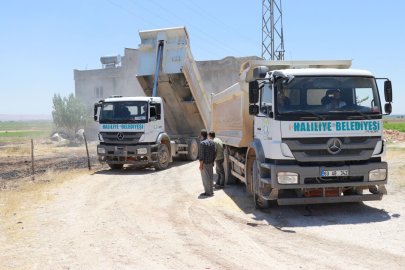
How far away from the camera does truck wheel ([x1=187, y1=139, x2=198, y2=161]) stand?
16.2 m

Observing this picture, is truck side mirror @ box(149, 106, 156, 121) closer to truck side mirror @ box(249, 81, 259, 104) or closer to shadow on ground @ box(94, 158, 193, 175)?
shadow on ground @ box(94, 158, 193, 175)

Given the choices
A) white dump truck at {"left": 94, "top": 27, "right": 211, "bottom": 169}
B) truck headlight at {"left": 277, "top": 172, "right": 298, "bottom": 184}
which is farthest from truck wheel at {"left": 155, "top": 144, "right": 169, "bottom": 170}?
truck headlight at {"left": 277, "top": 172, "right": 298, "bottom": 184}

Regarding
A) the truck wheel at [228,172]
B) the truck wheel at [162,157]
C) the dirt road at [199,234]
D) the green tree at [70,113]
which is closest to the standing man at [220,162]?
the truck wheel at [228,172]

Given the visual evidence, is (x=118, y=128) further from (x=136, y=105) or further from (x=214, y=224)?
(x=214, y=224)

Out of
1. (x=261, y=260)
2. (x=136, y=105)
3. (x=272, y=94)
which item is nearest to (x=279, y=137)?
(x=272, y=94)

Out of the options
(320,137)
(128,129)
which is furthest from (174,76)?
(320,137)

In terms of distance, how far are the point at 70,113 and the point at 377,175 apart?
32.2 m

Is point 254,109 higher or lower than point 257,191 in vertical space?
higher

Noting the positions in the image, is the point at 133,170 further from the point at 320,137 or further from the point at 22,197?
the point at 320,137

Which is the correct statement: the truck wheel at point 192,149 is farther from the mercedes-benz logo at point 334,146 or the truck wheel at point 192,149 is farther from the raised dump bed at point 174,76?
the mercedes-benz logo at point 334,146

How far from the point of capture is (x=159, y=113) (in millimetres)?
13703

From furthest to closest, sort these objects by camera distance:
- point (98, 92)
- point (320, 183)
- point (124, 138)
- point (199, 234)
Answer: point (98, 92) < point (124, 138) < point (320, 183) < point (199, 234)

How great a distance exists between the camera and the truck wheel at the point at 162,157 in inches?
548

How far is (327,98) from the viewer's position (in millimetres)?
6477
